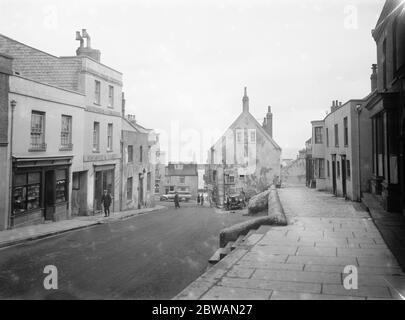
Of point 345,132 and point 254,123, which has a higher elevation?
point 254,123

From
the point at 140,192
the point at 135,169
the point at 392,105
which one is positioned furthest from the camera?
the point at 140,192

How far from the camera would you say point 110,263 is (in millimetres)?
10641

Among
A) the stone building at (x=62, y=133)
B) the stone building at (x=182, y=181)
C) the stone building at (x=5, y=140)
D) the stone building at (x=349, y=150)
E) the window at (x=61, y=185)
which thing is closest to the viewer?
the stone building at (x=5, y=140)

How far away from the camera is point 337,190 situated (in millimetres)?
24141

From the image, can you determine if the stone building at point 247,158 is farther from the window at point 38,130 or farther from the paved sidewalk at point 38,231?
the window at point 38,130

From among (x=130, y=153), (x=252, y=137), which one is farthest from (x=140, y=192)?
(x=252, y=137)

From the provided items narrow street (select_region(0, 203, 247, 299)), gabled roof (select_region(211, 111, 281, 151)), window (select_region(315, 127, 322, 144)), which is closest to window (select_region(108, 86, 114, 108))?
narrow street (select_region(0, 203, 247, 299))

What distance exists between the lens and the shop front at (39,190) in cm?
1767

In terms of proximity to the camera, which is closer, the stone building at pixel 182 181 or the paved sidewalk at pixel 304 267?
the paved sidewalk at pixel 304 267

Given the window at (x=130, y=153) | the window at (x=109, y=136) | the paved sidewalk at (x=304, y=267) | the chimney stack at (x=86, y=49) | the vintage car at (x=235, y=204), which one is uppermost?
the chimney stack at (x=86, y=49)

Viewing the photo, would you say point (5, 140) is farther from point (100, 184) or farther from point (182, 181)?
point (182, 181)

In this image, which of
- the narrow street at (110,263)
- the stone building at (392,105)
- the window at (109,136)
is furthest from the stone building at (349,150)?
the window at (109,136)

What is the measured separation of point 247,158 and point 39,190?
94.6 ft
